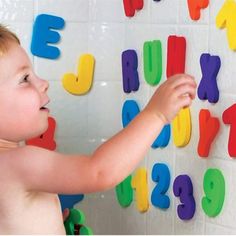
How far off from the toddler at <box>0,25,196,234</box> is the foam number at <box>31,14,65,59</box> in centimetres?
41

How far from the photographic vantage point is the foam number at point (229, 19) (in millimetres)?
1349

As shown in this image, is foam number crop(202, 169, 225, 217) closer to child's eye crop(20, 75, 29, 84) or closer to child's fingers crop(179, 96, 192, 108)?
child's fingers crop(179, 96, 192, 108)

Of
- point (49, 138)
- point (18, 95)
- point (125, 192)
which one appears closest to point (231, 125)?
point (18, 95)

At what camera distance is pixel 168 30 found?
1.61 m

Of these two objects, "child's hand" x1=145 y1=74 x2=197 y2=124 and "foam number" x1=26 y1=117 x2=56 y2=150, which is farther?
"foam number" x1=26 y1=117 x2=56 y2=150

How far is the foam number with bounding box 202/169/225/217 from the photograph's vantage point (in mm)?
1410

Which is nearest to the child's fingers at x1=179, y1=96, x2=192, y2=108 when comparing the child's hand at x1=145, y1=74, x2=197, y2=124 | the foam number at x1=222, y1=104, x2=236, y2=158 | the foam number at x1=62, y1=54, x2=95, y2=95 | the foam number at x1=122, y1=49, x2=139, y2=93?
the child's hand at x1=145, y1=74, x2=197, y2=124

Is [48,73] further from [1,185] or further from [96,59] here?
[1,185]

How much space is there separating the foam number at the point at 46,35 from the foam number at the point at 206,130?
1.82 ft

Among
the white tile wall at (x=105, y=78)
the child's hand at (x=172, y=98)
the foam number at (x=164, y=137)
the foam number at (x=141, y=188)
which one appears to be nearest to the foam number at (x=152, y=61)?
the white tile wall at (x=105, y=78)

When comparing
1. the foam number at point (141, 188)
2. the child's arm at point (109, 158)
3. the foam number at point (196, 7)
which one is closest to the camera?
the child's arm at point (109, 158)

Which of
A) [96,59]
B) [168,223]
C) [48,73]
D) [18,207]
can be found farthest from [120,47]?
[18,207]

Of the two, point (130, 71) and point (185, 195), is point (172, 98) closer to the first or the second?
point (185, 195)

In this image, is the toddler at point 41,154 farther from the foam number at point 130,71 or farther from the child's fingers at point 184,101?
the foam number at point 130,71
